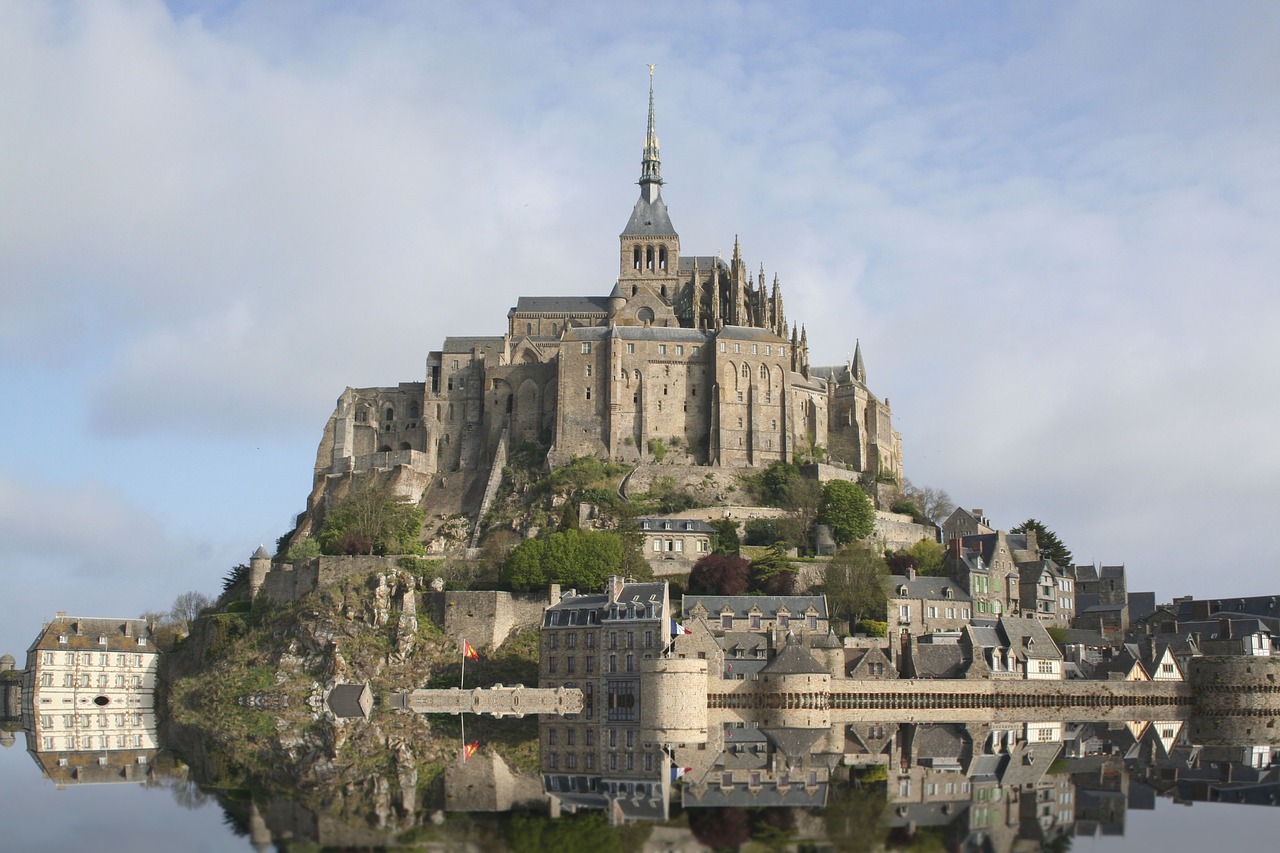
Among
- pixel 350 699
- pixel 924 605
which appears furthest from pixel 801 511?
pixel 350 699

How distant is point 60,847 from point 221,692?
129ft

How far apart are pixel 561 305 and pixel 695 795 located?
71.1m

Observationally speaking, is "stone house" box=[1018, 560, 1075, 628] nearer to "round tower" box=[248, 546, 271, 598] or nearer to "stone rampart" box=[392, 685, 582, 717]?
"stone rampart" box=[392, 685, 582, 717]

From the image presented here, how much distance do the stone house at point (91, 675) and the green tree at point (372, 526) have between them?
1095 centimetres

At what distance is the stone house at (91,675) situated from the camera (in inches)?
2420

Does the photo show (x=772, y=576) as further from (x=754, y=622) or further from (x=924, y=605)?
(x=754, y=622)

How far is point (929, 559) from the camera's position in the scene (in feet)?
249

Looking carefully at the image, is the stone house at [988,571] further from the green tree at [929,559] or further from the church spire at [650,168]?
the church spire at [650,168]

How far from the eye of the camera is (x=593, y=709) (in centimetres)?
5503

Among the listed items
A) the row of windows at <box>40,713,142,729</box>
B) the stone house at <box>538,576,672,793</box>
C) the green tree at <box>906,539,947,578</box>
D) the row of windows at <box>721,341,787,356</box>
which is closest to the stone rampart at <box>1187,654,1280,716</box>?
the green tree at <box>906,539,947,578</box>

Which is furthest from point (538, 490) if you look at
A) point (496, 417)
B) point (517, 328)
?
point (517, 328)

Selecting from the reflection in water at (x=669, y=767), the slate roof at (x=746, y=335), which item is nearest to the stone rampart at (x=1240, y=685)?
the reflection in water at (x=669, y=767)

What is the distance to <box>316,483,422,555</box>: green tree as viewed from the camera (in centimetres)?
7631

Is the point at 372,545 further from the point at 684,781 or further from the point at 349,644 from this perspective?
the point at 684,781
